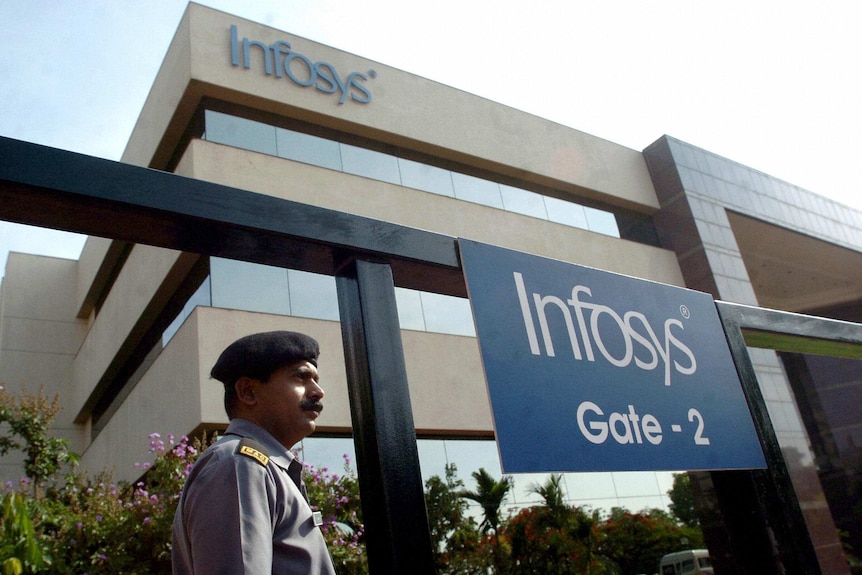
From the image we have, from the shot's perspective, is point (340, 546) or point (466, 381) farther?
point (466, 381)

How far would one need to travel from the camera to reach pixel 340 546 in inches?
303

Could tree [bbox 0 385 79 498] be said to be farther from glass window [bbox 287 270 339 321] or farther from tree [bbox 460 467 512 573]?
tree [bbox 460 467 512 573]

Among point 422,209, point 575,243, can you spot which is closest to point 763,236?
point 575,243

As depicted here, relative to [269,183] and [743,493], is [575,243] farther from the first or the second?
[743,493]

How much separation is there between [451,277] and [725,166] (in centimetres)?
1683

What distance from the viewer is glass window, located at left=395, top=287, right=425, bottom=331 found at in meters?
11.6

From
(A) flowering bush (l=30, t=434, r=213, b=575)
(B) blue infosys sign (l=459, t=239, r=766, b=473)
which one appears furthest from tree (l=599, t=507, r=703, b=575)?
(B) blue infosys sign (l=459, t=239, r=766, b=473)

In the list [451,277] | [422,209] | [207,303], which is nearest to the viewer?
[451,277]

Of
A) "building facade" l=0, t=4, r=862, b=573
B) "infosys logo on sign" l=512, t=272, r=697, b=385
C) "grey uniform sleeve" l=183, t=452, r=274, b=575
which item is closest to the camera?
"grey uniform sleeve" l=183, t=452, r=274, b=575

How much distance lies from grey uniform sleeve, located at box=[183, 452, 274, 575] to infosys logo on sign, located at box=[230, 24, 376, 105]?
11430 millimetres

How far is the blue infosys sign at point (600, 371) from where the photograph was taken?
1918 millimetres

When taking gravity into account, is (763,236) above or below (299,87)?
below

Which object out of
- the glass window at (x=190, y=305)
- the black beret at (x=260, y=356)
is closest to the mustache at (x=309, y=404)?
the black beret at (x=260, y=356)

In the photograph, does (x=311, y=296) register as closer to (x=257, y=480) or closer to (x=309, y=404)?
(x=309, y=404)
